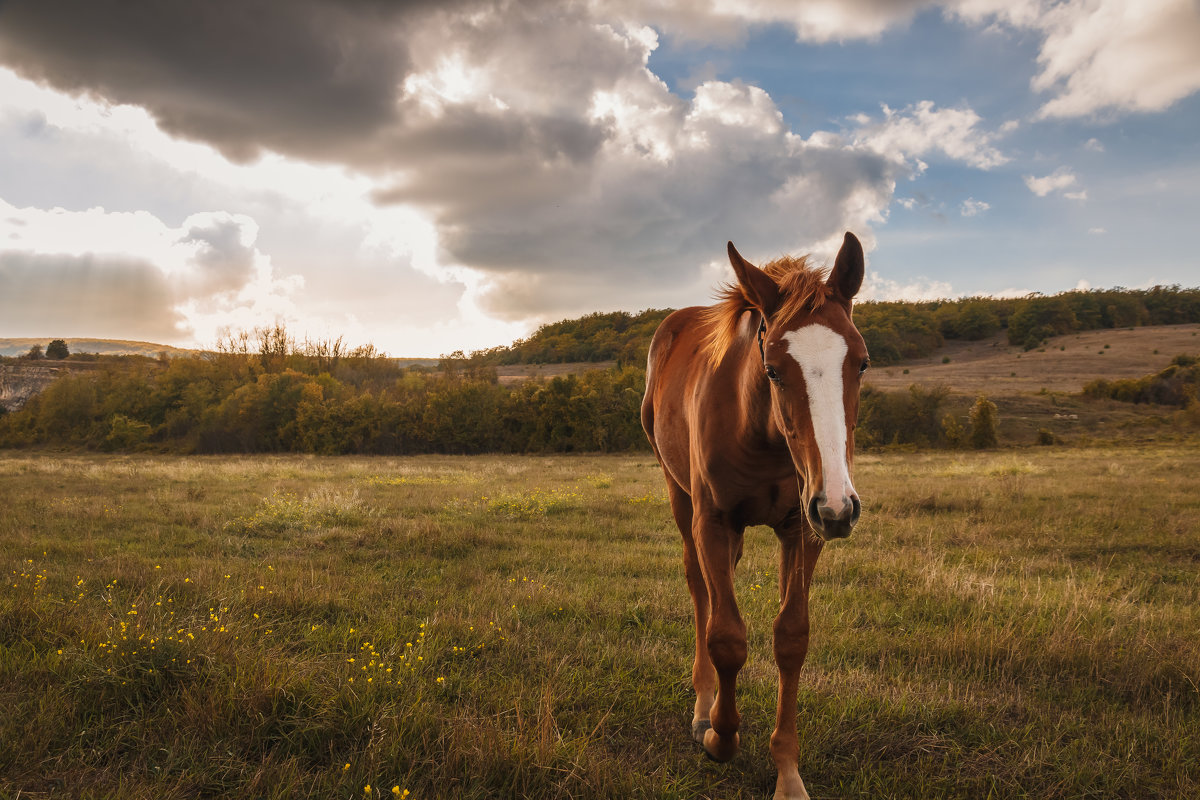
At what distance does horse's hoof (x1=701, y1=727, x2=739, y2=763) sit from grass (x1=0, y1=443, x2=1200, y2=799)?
2.8 inches

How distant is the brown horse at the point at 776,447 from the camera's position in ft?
7.30

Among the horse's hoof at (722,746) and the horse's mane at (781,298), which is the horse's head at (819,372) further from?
the horse's hoof at (722,746)

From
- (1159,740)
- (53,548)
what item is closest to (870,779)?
(1159,740)

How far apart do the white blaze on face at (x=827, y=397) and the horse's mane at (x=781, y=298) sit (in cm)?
16

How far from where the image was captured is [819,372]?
2.26 meters

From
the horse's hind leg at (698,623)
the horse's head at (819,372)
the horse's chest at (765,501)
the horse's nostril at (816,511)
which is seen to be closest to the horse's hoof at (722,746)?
the horse's hind leg at (698,623)

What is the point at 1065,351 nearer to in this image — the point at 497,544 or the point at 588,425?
the point at 588,425

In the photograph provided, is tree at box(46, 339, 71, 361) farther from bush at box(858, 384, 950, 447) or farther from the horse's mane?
the horse's mane

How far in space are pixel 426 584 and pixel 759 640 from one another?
3.70 meters

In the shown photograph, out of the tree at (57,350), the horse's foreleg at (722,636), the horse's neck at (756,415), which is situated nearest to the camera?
the horse's neck at (756,415)

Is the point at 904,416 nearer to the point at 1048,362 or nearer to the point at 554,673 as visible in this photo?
the point at 1048,362

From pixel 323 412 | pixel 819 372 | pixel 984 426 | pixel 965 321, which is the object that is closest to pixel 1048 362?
pixel 965 321

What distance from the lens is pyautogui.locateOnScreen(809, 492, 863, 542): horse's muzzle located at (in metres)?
2.03

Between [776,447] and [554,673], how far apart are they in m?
2.21
